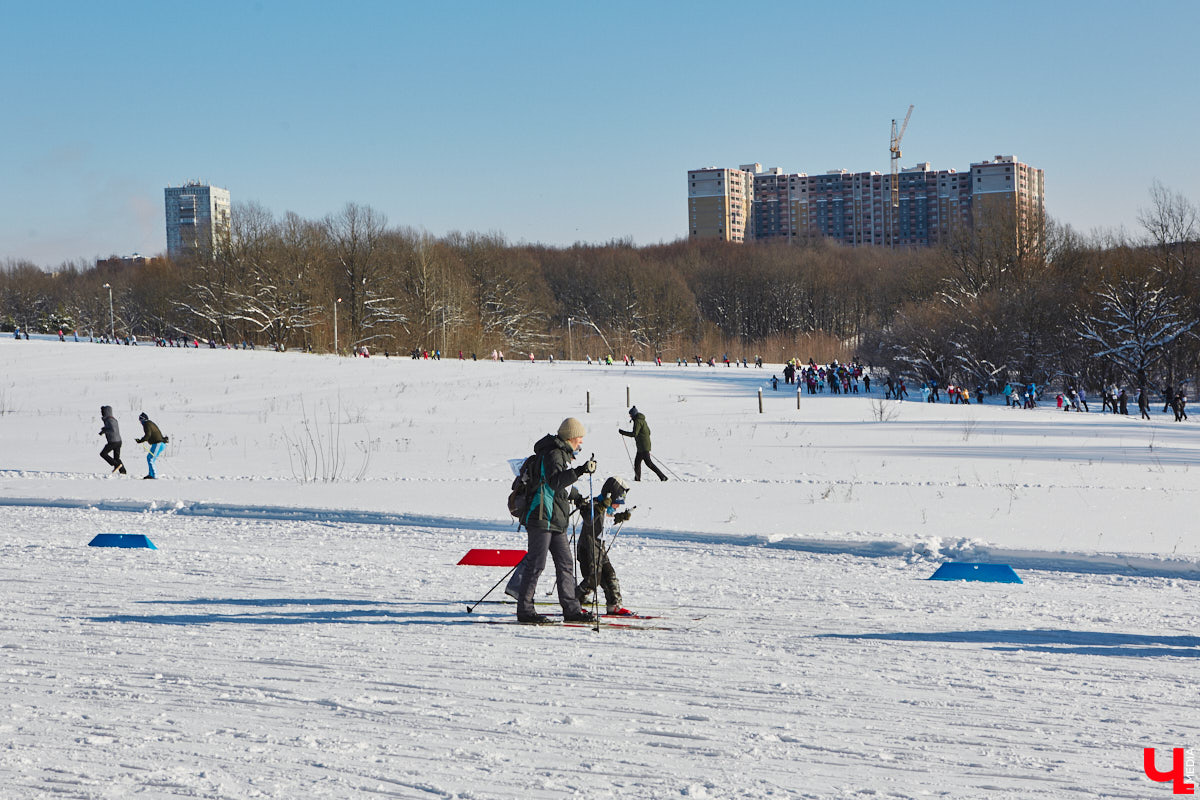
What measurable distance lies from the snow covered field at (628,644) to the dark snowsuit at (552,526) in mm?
261

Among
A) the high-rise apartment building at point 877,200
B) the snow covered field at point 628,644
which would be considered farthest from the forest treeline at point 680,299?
the snow covered field at point 628,644

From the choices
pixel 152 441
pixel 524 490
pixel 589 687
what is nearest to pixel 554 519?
pixel 524 490

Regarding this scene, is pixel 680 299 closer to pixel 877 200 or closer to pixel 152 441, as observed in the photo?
pixel 877 200

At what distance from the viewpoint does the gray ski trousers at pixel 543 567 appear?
7035 mm

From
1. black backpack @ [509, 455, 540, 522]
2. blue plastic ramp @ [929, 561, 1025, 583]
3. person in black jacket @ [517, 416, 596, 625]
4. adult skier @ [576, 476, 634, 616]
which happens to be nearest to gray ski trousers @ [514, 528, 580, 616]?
person in black jacket @ [517, 416, 596, 625]

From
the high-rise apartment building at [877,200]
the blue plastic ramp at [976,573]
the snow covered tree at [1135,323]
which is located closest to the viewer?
the blue plastic ramp at [976,573]

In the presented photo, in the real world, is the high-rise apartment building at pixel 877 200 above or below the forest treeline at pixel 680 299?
above

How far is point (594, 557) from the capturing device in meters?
7.66

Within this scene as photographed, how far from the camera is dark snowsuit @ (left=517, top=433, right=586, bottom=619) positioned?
6762 mm

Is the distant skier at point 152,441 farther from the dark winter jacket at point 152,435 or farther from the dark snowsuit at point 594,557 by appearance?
the dark snowsuit at point 594,557

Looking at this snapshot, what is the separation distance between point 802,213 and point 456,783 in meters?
197

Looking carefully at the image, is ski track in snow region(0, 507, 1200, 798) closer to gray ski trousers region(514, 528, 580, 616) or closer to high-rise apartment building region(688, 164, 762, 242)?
gray ski trousers region(514, 528, 580, 616)

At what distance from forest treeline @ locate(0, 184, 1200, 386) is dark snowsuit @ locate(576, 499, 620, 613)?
160 ft

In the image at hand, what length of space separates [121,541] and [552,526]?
6341 millimetres
